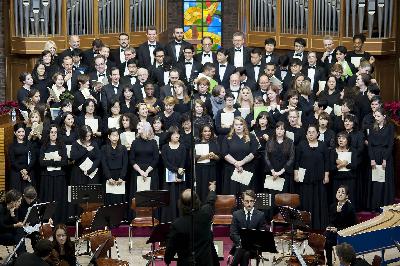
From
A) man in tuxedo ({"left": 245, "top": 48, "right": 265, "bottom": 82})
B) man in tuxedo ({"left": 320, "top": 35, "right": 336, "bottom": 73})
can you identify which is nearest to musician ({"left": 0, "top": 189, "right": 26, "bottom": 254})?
man in tuxedo ({"left": 245, "top": 48, "right": 265, "bottom": 82})

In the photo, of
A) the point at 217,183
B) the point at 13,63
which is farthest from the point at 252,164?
the point at 13,63

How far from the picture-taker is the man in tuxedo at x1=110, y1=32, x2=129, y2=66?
57.8 feet

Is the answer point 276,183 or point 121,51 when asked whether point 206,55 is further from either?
point 276,183

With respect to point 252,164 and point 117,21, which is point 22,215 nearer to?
point 252,164

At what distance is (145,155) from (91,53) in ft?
8.47

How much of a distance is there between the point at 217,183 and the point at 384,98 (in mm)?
3949

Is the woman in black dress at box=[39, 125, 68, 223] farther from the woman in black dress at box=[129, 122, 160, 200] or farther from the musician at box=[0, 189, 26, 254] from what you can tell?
the musician at box=[0, 189, 26, 254]

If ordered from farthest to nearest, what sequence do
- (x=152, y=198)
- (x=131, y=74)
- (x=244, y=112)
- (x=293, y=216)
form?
(x=131, y=74)
(x=244, y=112)
(x=152, y=198)
(x=293, y=216)

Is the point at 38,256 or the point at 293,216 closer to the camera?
the point at 38,256

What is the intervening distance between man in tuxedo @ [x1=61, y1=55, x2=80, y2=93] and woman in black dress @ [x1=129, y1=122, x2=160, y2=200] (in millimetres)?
1522

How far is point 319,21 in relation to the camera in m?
18.9

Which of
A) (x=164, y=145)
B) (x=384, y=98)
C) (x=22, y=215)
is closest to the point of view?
(x=22, y=215)

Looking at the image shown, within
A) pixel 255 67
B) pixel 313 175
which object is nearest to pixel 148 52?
pixel 255 67

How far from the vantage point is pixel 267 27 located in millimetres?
19172
